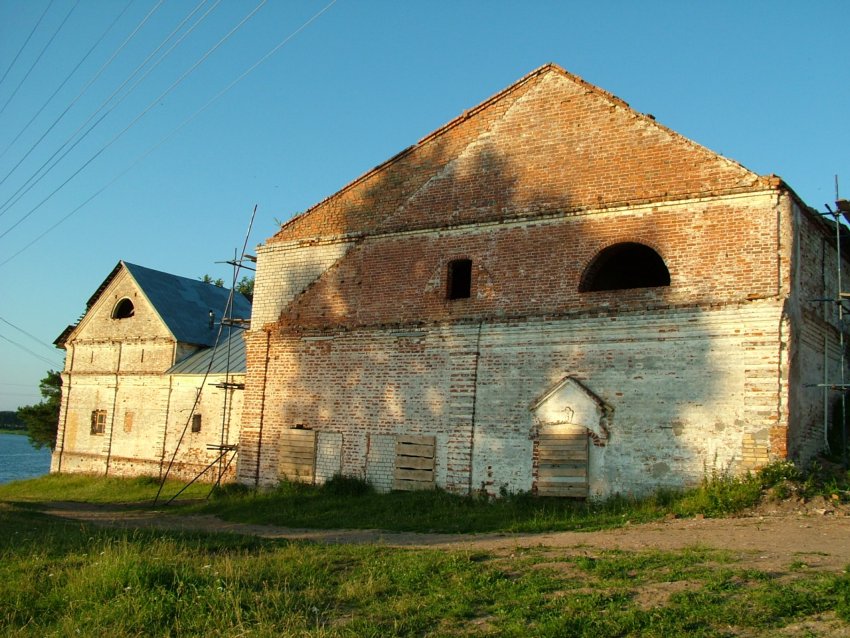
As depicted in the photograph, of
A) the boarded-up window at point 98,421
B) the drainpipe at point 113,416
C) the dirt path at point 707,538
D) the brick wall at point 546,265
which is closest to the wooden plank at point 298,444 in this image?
the brick wall at point 546,265

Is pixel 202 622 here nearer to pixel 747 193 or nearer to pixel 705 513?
pixel 705 513

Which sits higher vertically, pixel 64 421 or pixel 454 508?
pixel 64 421

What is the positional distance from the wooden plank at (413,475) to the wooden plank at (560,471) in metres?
2.24

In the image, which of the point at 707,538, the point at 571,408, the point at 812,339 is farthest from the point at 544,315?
the point at 707,538

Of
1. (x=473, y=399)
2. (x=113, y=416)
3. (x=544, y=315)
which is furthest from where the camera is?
(x=113, y=416)

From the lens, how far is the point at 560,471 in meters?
13.5

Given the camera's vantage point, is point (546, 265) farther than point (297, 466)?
No

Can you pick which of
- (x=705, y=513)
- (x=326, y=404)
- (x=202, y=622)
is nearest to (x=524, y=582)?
(x=202, y=622)

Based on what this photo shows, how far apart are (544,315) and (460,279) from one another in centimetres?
240

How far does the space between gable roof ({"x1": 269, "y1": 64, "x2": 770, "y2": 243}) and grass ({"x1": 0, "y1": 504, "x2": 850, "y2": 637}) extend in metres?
7.02

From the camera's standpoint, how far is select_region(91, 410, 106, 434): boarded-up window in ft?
84.1

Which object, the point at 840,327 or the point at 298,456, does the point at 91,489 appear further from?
the point at 840,327

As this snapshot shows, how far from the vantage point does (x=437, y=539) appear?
11.5 meters

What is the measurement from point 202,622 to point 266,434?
10.2 m
